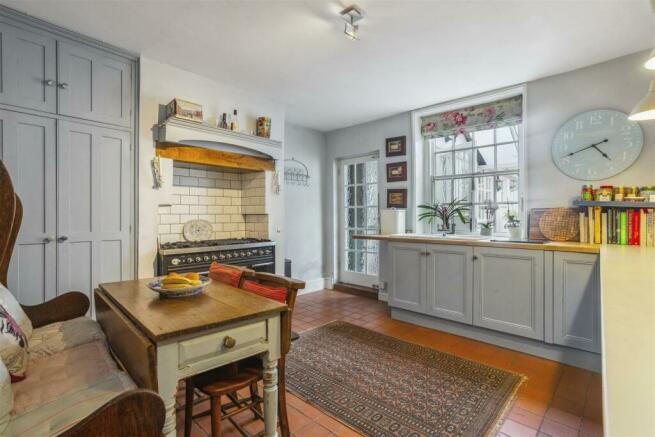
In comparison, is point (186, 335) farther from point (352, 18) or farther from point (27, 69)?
point (27, 69)

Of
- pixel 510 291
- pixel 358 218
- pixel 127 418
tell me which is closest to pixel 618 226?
pixel 510 291

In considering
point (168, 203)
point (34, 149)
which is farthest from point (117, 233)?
point (34, 149)

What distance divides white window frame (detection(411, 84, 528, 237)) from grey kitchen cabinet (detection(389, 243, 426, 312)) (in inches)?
29.1

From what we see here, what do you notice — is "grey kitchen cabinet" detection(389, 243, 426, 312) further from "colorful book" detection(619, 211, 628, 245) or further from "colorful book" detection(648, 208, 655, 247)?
"colorful book" detection(648, 208, 655, 247)

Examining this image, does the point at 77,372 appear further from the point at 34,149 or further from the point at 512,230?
the point at 512,230

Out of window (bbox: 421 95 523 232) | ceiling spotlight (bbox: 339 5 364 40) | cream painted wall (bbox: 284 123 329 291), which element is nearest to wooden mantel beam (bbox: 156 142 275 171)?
cream painted wall (bbox: 284 123 329 291)

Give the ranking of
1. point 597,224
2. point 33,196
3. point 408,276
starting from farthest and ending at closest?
point 408,276
point 597,224
point 33,196

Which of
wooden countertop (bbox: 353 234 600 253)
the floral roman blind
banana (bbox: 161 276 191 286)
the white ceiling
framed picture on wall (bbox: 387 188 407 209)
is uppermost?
the white ceiling

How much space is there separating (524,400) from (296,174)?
12.0 feet

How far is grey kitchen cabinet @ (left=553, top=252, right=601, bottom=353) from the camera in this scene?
2.39 meters

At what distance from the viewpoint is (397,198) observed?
4.28 m

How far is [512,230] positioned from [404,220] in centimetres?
129

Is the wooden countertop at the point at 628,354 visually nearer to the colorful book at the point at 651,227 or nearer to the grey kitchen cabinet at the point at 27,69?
the colorful book at the point at 651,227

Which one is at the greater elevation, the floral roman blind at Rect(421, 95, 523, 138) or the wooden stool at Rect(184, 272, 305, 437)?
the floral roman blind at Rect(421, 95, 523, 138)
